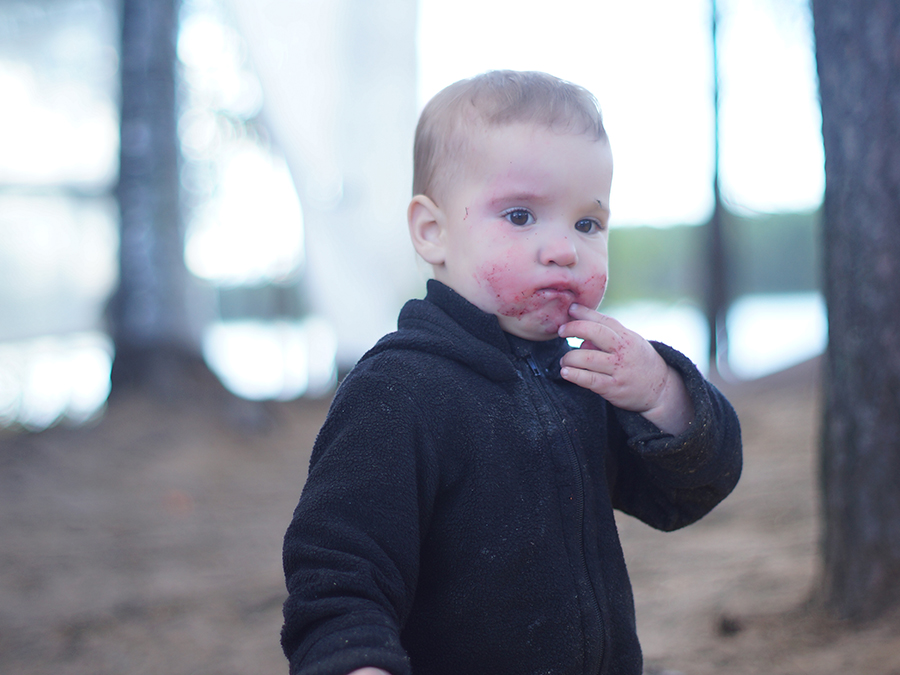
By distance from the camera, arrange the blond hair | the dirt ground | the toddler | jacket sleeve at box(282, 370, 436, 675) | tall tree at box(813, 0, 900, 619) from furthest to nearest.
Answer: the dirt ground → tall tree at box(813, 0, 900, 619) → the blond hair → the toddler → jacket sleeve at box(282, 370, 436, 675)

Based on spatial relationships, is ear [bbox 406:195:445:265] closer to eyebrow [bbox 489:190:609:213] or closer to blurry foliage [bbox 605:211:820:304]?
eyebrow [bbox 489:190:609:213]

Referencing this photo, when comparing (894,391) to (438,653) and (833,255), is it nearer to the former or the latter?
(833,255)

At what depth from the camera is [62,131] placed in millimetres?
5363

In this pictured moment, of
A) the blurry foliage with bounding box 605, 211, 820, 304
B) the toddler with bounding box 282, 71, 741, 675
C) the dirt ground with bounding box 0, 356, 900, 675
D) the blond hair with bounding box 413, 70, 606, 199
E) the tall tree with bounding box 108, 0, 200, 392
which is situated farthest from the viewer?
the blurry foliage with bounding box 605, 211, 820, 304

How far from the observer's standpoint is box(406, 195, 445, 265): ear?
1.11 meters

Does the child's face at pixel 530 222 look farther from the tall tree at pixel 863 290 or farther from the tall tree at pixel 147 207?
the tall tree at pixel 147 207

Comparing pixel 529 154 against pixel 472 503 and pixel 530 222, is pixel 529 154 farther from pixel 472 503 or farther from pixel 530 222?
pixel 472 503

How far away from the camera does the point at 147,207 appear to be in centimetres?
518

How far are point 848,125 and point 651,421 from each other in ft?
4.68

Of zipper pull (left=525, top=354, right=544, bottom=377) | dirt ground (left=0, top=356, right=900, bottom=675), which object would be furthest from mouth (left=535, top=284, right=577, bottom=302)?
dirt ground (left=0, top=356, right=900, bottom=675)

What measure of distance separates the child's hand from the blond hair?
262 mm

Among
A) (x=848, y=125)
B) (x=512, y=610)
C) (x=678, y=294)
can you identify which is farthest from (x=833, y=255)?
(x=678, y=294)

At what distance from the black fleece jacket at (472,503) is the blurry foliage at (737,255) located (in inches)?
261

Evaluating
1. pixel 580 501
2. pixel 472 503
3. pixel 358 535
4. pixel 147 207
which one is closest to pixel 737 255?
pixel 147 207
